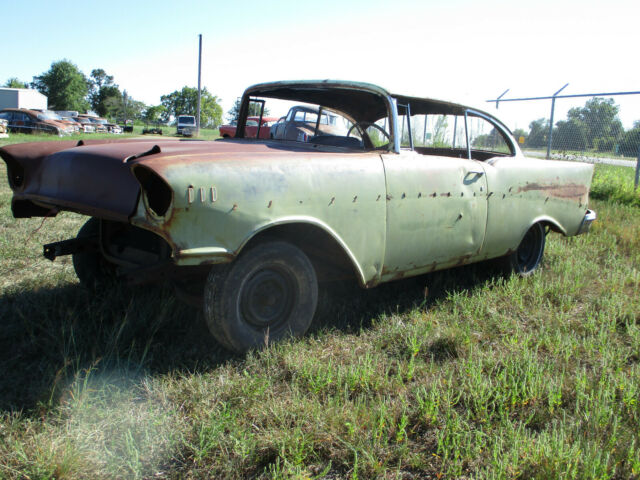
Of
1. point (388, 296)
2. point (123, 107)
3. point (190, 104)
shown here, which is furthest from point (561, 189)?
point (190, 104)

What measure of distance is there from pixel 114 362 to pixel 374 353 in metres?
1.36

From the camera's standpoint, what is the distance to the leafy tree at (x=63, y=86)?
7675 centimetres

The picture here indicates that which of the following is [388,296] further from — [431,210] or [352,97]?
[352,97]

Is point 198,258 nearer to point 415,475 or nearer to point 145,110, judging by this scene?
point 415,475

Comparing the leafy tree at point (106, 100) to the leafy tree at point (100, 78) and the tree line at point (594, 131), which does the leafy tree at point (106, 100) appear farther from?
the tree line at point (594, 131)

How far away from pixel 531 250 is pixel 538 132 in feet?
20.5

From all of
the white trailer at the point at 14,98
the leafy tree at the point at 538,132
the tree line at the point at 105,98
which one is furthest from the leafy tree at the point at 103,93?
the leafy tree at the point at 538,132

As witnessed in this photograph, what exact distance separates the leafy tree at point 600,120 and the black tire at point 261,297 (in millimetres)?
7692

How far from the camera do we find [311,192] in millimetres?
2520

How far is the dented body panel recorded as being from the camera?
216cm

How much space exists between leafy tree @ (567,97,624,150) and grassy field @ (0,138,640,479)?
579cm

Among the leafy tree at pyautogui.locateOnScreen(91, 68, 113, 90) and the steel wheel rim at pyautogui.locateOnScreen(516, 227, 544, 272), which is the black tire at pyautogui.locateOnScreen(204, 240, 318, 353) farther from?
the leafy tree at pyautogui.locateOnScreen(91, 68, 113, 90)

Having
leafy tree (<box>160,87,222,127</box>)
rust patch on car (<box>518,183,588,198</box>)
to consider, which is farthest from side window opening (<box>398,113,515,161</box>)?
leafy tree (<box>160,87,222,127</box>)

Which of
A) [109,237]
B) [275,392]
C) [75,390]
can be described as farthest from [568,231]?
[75,390]
